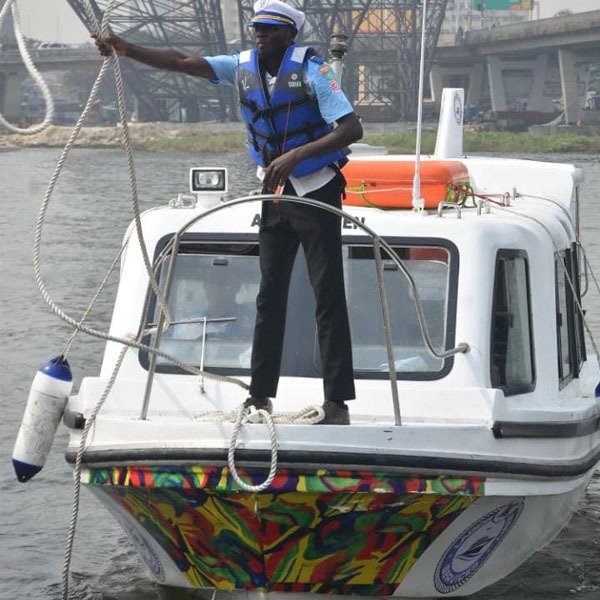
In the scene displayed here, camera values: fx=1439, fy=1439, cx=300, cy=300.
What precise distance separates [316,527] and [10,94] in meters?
88.0

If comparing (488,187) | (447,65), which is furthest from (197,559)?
(447,65)

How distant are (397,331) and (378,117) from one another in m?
75.2

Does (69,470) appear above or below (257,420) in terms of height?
below

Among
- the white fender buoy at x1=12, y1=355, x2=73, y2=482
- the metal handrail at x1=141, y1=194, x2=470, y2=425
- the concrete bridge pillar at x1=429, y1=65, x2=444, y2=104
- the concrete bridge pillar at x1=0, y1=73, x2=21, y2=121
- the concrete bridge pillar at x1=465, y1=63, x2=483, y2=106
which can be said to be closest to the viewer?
the metal handrail at x1=141, y1=194, x2=470, y2=425

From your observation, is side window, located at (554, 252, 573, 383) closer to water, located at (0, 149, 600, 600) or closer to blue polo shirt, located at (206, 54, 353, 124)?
water, located at (0, 149, 600, 600)

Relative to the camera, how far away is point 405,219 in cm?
734

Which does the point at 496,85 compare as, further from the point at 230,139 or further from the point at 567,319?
the point at 567,319

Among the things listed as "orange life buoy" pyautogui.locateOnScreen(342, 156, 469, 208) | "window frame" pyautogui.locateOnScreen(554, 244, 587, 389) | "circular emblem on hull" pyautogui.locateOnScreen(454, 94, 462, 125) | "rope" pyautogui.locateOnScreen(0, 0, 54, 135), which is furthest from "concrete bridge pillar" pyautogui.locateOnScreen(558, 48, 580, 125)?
"rope" pyautogui.locateOnScreen(0, 0, 54, 135)

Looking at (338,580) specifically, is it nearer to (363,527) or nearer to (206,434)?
(363,527)

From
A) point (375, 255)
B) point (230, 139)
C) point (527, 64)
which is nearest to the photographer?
point (375, 255)

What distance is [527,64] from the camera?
4075 inches

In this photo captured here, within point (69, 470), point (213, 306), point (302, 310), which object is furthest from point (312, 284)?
point (69, 470)

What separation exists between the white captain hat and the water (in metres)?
3.02

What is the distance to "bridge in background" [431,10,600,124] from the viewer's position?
85000 millimetres
